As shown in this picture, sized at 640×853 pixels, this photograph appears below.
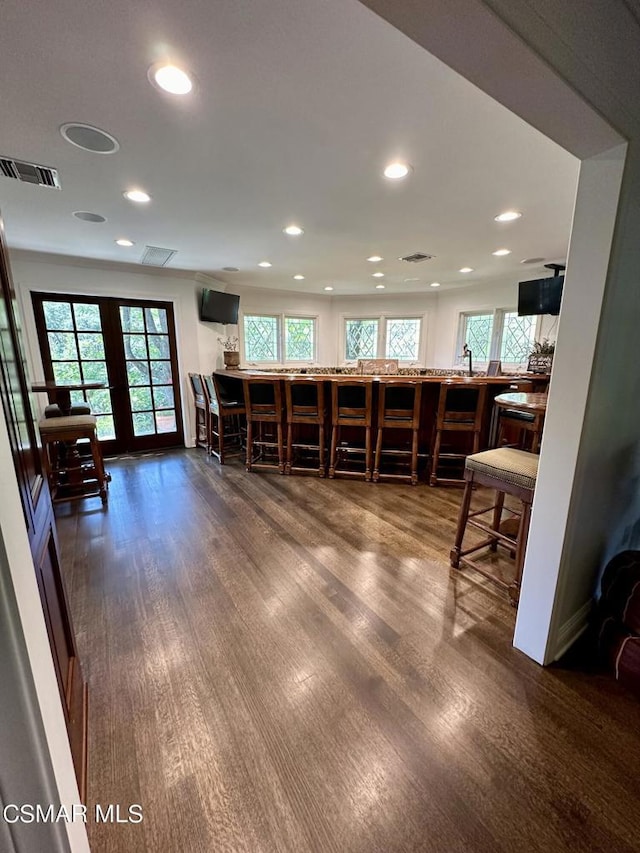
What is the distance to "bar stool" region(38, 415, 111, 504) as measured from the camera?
2926 mm

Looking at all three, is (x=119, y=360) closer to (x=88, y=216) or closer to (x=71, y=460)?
(x=71, y=460)

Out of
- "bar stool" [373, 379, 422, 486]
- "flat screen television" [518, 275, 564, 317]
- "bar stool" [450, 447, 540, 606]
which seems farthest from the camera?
"flat screen television" [518, 275, 564, 317]

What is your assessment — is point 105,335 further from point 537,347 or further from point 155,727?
point 537,347

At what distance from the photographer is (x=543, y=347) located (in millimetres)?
4832

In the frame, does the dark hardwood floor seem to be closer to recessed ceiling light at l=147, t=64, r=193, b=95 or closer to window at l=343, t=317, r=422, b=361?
recessed ceiling light at l=147, t=64, r=193, b=95

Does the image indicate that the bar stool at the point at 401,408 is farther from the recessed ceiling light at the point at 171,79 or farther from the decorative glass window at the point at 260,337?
the decorative glass window at the point at 260,337

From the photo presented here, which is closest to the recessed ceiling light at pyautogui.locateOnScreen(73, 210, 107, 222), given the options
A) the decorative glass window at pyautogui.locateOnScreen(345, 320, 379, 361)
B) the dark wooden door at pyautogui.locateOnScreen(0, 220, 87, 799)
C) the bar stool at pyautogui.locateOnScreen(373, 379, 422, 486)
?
the dark wooden door at pyautogui.locateOnScreen(0, 220, 87, 799)

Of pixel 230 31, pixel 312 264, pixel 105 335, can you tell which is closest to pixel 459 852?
pixel 230 31

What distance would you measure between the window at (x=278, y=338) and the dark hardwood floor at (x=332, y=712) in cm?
427

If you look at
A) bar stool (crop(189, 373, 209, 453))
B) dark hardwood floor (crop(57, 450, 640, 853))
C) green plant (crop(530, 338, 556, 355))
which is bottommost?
dark hardwood floor (crop(57, 450, 640, 853))

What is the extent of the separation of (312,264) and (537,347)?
133 inches

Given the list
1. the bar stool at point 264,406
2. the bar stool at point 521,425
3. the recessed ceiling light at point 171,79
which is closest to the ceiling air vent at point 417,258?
the bar stool at point 521,425

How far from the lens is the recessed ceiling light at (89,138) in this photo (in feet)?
5.41

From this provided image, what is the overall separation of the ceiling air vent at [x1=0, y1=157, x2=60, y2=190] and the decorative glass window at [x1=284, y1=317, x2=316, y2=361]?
4.27 metres
